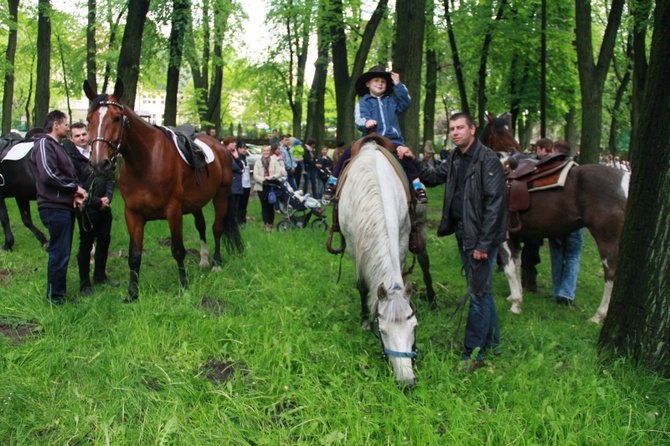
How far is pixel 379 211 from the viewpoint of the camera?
425cm

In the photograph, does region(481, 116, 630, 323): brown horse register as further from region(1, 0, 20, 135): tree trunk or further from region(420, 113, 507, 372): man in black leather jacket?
region(1, 0, 20, 135): tree trunk

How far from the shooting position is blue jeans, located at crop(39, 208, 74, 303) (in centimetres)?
517

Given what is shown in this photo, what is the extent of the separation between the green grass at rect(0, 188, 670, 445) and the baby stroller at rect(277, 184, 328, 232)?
5.15 m

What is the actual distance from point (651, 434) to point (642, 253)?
1312 mm

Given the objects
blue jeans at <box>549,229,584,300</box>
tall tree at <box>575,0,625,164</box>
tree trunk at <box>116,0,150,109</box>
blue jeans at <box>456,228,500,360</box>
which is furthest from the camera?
tree trunk at <box>116,0,150,109</box>

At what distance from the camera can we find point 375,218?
13.8ft

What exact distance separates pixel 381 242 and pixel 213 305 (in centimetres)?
223

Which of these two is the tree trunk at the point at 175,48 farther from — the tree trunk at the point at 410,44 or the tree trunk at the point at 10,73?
the tree trunk at the point at 410,44

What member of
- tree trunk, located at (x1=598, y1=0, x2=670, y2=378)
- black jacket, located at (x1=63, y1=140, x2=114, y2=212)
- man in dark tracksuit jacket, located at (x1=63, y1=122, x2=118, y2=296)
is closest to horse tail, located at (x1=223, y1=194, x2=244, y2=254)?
man in dark tracksuit jacket, located at (x1=63, y1=122, x2=118, y2=296)

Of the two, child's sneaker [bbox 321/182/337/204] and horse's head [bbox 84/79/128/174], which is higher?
horse's head [bbox 84/79/128/174]

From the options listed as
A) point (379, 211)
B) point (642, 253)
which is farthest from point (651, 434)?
point (379, 211)

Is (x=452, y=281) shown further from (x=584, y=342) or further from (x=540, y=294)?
(x=584, y=342)

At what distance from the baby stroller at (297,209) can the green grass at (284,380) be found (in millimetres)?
5151

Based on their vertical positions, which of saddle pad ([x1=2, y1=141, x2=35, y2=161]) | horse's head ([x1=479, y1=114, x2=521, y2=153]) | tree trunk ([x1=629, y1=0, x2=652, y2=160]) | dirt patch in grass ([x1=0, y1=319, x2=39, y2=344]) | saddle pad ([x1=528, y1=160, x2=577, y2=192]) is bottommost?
dirt patch in grass ([x1=0, y1=319, x2=39, y2=344])
